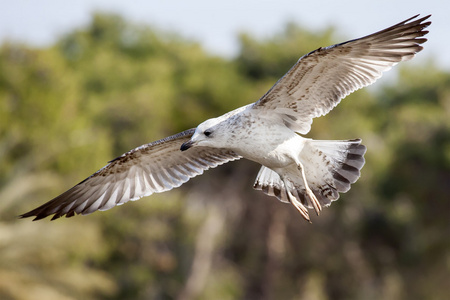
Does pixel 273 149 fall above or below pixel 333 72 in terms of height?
below

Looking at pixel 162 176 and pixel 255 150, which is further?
pixel 162 176

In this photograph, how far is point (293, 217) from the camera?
20766mm

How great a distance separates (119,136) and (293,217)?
4702mm

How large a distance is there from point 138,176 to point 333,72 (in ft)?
6.59

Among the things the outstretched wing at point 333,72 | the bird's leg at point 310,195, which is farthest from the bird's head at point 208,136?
the bird's leg at point 310,195

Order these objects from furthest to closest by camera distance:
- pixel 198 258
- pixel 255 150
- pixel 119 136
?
pixel 119 136, pixel 198 258, pixel 255 150

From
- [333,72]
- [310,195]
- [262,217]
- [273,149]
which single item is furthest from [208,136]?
[262,217]

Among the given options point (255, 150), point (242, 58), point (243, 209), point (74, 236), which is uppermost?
point (242, 58)

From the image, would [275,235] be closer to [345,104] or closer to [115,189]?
[345,104]

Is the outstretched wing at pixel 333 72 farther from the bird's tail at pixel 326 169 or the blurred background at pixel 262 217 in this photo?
the blurred background at pixel 262 217

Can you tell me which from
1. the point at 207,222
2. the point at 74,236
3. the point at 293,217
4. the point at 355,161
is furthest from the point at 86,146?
the point at 355,161

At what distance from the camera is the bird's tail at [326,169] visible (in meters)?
7.08

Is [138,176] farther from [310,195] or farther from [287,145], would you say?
[310,195]

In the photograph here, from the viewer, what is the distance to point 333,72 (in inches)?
263
